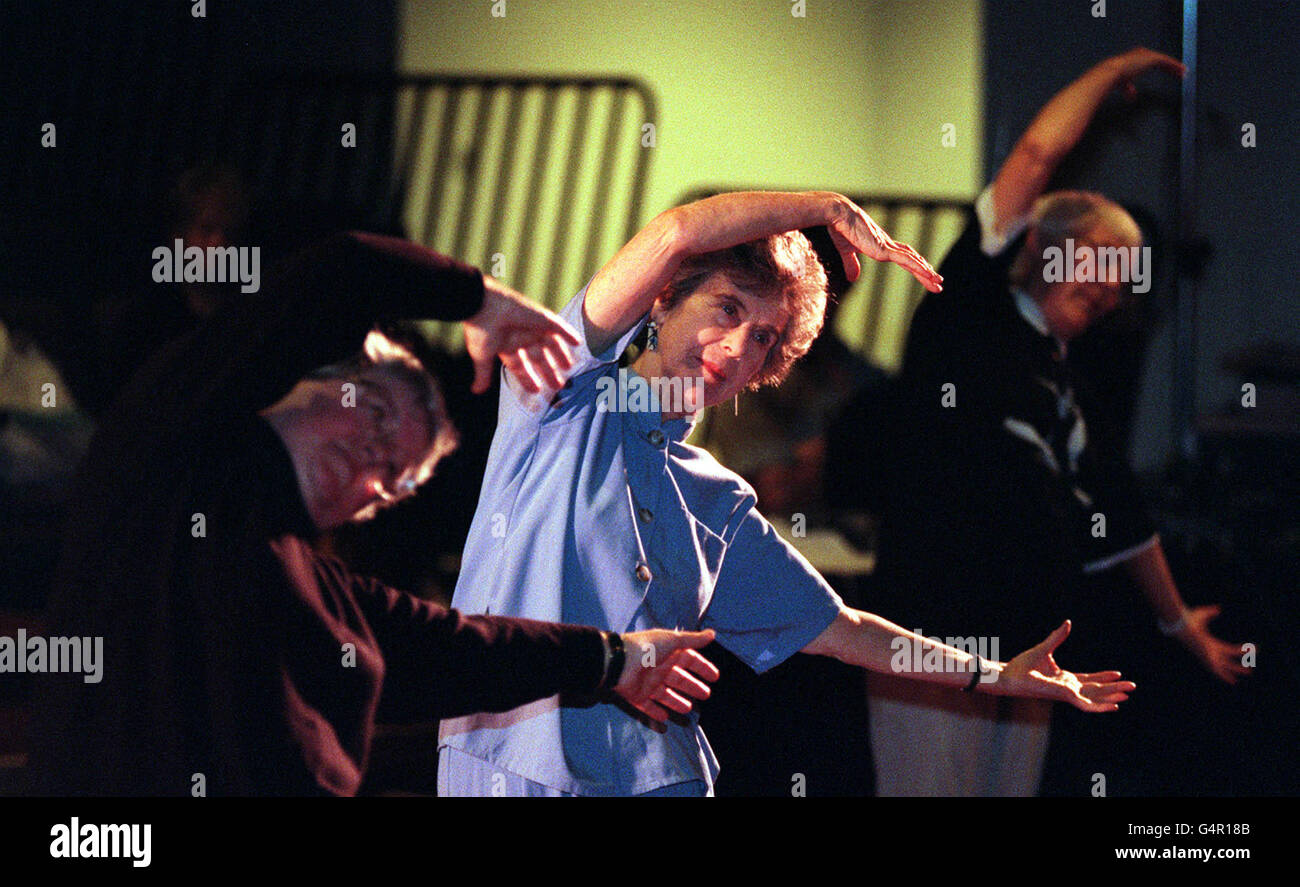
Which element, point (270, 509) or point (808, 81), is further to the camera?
point (808, 81)

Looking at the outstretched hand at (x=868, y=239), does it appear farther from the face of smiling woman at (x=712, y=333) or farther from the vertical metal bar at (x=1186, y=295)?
the vertical metal bar at (x=1186, y=295)

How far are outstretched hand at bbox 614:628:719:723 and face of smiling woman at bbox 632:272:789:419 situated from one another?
38 cm

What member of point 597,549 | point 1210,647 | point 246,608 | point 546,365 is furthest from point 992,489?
point 246,608

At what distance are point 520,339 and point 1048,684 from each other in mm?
1139

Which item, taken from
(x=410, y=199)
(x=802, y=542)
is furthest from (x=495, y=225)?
(x=802, y=542)

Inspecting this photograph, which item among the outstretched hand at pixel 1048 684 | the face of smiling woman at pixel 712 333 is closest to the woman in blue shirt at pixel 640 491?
the face of smiling woman at pixel 712 333

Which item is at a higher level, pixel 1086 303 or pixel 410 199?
pixel 410 199

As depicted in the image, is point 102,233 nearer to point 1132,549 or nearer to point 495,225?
point 495,225

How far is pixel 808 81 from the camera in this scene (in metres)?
2.76

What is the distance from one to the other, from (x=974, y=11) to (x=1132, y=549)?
123cm

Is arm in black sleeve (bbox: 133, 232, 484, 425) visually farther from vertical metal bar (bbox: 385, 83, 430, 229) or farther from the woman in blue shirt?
vertical metal bar (bbox: 385, 83, 430, 229)

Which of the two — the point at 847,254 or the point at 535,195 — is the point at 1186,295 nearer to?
the point at 847,254

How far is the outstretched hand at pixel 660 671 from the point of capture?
208 centimetres
